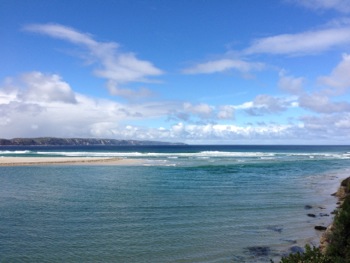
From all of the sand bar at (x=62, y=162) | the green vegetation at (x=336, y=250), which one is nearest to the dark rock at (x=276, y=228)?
the green vegetation at (x=336, y=250)

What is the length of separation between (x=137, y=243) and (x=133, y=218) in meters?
5.02

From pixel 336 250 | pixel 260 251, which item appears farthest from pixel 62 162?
pixel 336 250

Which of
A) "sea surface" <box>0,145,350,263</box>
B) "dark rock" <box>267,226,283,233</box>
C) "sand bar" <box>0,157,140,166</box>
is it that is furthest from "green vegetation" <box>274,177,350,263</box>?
"sand bar" <box>0,157,140,166</box>

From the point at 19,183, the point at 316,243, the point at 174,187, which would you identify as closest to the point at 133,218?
the point at 316,243

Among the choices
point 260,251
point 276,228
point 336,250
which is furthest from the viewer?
point 276,228

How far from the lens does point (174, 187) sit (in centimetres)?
3584

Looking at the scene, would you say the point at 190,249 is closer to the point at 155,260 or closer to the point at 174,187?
the point at 155,260

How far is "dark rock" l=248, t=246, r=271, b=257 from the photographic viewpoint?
1560cm

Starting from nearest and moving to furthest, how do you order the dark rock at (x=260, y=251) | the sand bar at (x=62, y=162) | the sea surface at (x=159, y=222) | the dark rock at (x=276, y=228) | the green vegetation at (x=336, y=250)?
the green vegetation at (x=336, y=250)
the dark rock at (x=260, y=251)
the sea surface at (x=159, y=222)
the dark rock at (x=276, y=228)
the sand bar at (x=62, y=162)

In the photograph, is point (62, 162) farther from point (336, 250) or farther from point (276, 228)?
point (336, 250)

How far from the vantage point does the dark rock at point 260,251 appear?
15597mm

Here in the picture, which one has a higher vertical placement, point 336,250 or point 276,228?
point 336,250

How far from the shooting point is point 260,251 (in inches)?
631

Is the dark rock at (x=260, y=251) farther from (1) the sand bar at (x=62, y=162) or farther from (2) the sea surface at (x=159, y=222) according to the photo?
(1) the sand bar at (x=62, y=162)
